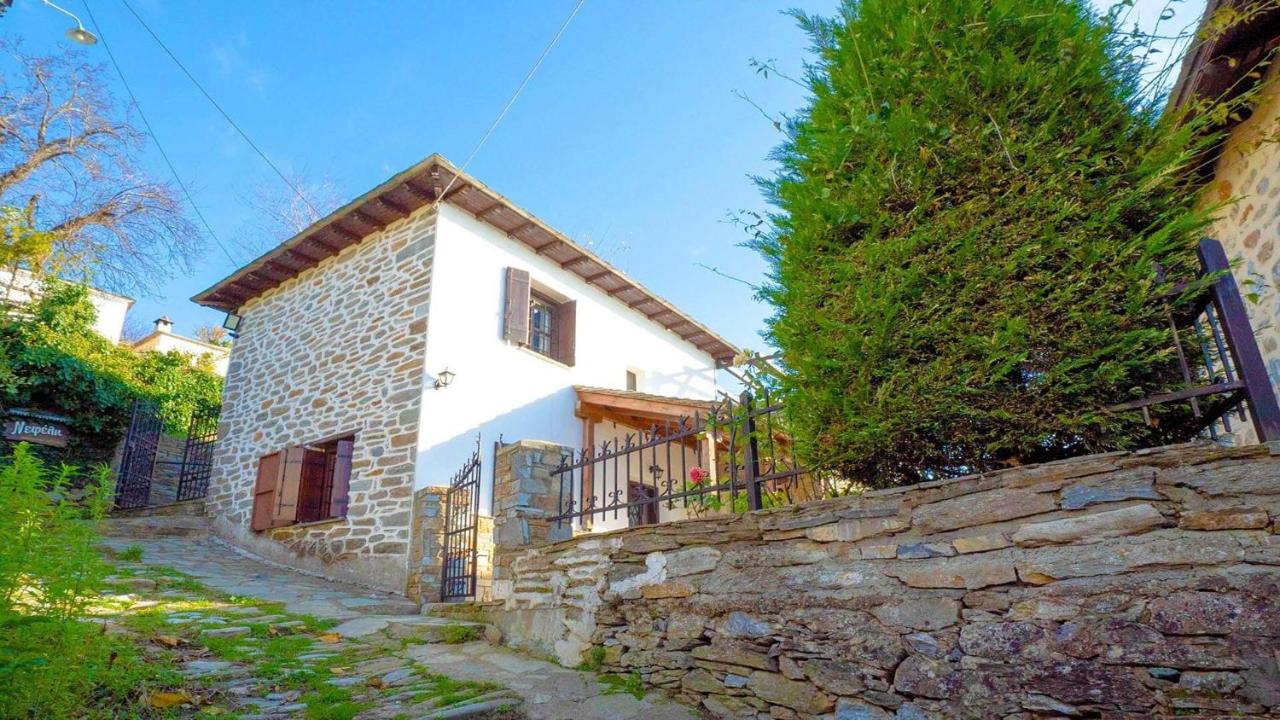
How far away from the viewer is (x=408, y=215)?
29.5ft

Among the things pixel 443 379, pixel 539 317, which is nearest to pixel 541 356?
pixel 539 317

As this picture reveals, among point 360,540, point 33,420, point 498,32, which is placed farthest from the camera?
point 33,420

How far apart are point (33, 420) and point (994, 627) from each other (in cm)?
1410

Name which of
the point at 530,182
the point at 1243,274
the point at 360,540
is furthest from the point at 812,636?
the point at 530,182

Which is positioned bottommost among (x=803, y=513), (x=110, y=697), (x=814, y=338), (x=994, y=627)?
(x=110, y=697)

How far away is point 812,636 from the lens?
280cm

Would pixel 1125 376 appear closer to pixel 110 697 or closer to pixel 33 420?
pixel 110 697

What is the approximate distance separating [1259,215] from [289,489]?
9955 millimetres

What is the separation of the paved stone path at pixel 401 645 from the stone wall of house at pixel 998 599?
0.37m

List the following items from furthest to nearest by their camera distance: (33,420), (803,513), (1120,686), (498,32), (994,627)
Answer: (33,420)
(498,32)
(803,513)
(994,627)
(1120,686)

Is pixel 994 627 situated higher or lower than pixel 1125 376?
lower

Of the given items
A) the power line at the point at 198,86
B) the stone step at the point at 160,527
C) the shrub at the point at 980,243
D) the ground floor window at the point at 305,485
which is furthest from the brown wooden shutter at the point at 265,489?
the shrub at the point at 980,243

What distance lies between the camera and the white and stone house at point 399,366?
7.82 metres

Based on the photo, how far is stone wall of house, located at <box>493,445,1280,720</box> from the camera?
1984 mm
